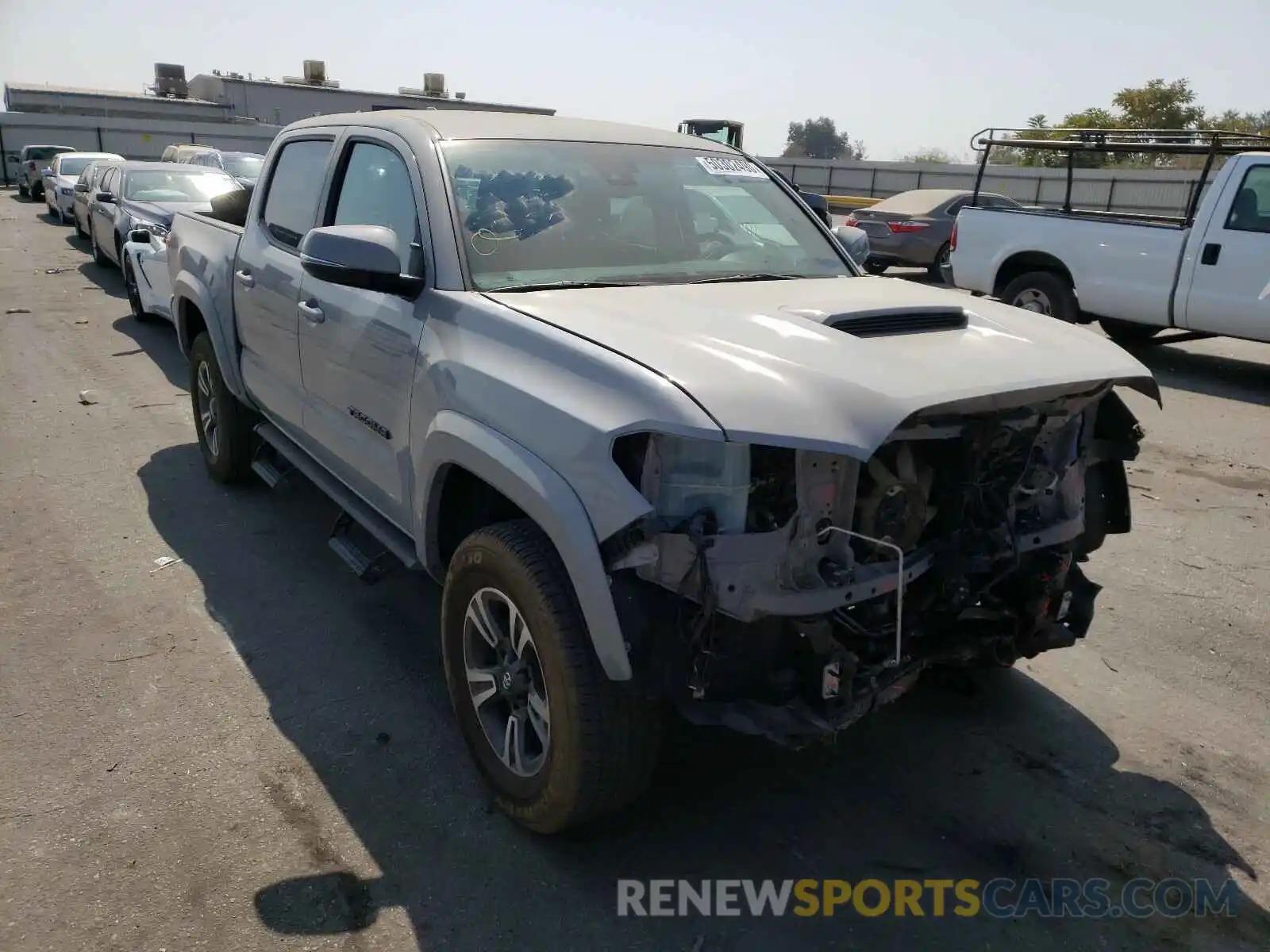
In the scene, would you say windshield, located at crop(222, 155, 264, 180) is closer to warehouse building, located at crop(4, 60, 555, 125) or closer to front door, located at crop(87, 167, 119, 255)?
front door, located at crop(87, 167, 119, 255)

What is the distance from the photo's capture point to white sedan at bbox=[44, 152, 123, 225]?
22.1 metres

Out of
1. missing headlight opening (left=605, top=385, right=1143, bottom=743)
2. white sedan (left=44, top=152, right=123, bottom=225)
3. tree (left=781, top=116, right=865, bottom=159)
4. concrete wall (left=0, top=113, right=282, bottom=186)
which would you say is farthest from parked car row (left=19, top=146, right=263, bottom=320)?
tree (left=781, top=116, right=865, bottom=159)

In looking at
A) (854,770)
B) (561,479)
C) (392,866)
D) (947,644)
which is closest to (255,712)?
(392,866)

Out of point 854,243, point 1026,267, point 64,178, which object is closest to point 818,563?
point 854,243

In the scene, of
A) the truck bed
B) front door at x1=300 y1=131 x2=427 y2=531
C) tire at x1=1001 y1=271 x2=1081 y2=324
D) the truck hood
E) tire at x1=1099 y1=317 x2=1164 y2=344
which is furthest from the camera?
tire at x1=1099 y1=317 x2=1164 y2=344

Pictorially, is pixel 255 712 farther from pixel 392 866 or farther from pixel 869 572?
pixel 869 572

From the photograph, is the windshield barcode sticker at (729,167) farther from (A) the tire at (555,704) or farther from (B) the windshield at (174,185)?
(B) the windshield at (174,185)

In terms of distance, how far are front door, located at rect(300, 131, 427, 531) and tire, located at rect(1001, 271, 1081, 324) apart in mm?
7544

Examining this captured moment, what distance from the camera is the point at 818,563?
253 cm

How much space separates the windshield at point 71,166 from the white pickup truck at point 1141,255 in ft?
68.2

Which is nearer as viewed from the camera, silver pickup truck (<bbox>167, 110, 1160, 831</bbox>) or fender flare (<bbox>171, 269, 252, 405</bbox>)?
silver pickup truck (<bbox>167, 110, 1160, 831</bbox>)

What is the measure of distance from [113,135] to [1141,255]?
46531 mm

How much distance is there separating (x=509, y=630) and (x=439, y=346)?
914 mm

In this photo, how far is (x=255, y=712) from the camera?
363 centimetres
